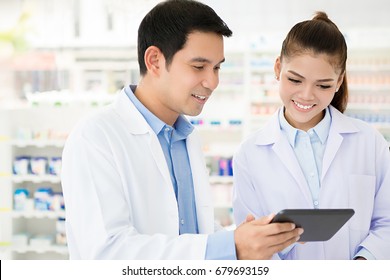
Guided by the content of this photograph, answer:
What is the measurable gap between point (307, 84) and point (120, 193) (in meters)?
0.60

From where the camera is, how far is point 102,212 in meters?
1.15

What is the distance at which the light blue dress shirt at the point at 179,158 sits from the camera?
1.37 meters

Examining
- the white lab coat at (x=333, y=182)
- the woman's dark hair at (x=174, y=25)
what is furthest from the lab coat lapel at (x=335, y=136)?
the woman's dark hair at (x=174, y=25)

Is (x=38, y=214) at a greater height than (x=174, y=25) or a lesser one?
lesser

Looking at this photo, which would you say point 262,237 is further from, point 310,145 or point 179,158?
point 310,145

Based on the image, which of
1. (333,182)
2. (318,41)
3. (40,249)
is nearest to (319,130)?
(333,182)

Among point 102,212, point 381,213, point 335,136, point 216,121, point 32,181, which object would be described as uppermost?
point 335,136

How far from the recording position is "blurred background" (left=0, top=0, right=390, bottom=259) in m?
4.53

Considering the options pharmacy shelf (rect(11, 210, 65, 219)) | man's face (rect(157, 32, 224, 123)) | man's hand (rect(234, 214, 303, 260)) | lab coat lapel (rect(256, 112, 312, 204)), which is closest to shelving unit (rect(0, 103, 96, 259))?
pharmacy shelf (rect(11, 210, 65, 219))

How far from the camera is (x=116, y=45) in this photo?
495 centimetres

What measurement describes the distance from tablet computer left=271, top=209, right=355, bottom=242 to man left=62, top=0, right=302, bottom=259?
26mm
